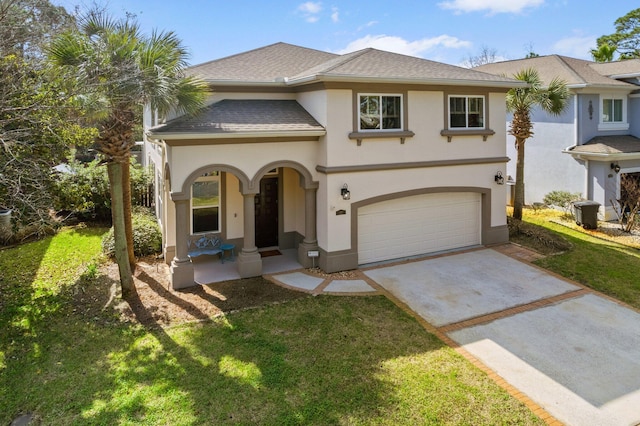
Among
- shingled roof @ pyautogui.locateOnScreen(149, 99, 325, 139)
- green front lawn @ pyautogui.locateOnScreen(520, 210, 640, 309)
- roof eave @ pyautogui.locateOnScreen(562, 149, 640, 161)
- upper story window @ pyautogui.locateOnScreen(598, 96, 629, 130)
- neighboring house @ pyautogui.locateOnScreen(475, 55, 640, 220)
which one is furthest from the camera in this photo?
upper story window @ pyautogui.locateOnScreen(598, 96, 629, 130)

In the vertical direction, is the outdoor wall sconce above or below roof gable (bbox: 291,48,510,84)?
below

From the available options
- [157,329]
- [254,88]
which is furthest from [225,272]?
[254,88]

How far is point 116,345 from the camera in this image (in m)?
8.82

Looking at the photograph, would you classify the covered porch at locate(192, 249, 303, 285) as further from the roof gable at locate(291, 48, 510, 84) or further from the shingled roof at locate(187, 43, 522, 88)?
the roof gable at locate(291, 48, 510, 84)

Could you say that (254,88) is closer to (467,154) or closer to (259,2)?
(259,2)

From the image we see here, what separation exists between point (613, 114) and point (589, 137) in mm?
2124

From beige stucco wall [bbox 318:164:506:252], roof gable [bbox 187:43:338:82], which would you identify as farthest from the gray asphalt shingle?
beige stucco wall [bbox 318:164:506:252]

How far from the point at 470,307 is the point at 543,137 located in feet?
50.0

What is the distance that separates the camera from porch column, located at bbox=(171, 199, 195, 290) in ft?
38.3

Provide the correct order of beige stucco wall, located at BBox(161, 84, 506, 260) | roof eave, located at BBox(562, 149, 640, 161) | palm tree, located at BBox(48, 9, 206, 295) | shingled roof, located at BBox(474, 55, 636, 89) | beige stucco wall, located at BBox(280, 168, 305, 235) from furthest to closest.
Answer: shingled roof, located at BBox(474, 55, 636, 89), roof eave, located at BBox(562, 149, 640, 161), beige stucco wall, located at BBox(280, 168, 305, 235), beige stucco wall, located at BBox(161, 84, 506, 260), palm tree, located at BBox(48, 9, 206, 295)

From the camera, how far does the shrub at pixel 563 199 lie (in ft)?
67.4

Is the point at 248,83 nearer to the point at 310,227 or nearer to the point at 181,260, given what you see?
the point at 310,227

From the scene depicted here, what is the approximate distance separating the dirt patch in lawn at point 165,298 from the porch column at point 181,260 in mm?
246

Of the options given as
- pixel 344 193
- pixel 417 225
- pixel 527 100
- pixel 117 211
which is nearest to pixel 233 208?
pixel 344 193
